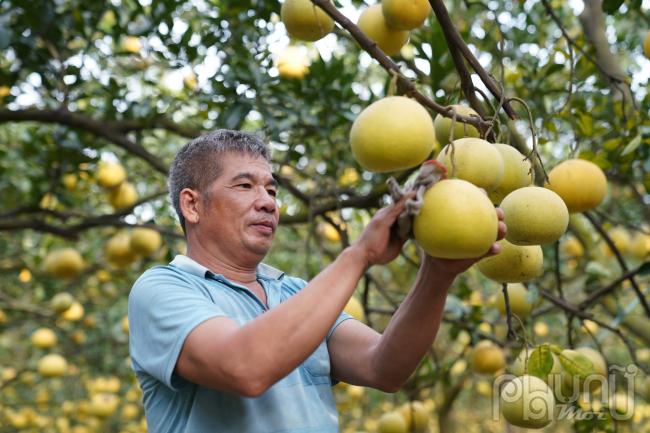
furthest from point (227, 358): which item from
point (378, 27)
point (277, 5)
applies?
point (277, 5)

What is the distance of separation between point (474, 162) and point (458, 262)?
0.19 m

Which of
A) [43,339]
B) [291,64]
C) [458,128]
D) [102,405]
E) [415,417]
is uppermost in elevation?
[291,64]

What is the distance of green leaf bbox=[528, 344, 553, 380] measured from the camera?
1.81 m

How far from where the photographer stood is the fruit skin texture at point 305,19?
2.13 m

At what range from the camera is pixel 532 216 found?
4.68ft

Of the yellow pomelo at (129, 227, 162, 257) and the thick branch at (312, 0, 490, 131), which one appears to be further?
the yellow pomelo at (129, 227, 162, 257)

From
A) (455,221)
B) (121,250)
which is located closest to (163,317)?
(455,221)

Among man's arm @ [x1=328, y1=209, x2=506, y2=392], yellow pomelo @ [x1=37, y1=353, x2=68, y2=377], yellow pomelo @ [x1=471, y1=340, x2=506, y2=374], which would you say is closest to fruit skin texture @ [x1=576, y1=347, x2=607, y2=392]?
yellow pomelo @ [x1=471, y1=340, x2=506, y2=374]

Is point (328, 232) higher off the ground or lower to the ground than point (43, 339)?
higher

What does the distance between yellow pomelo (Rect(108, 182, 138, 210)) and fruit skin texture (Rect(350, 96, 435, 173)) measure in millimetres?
3581

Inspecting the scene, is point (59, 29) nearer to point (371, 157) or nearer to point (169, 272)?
point (169, 272)

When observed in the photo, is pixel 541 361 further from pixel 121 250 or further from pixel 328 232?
pixel 328 232

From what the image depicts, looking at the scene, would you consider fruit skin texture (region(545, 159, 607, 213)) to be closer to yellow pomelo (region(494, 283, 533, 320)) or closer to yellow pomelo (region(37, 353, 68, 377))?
yellow pomelo (region(494, 283, 533, 320))

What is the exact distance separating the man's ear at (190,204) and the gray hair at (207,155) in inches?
0.7
